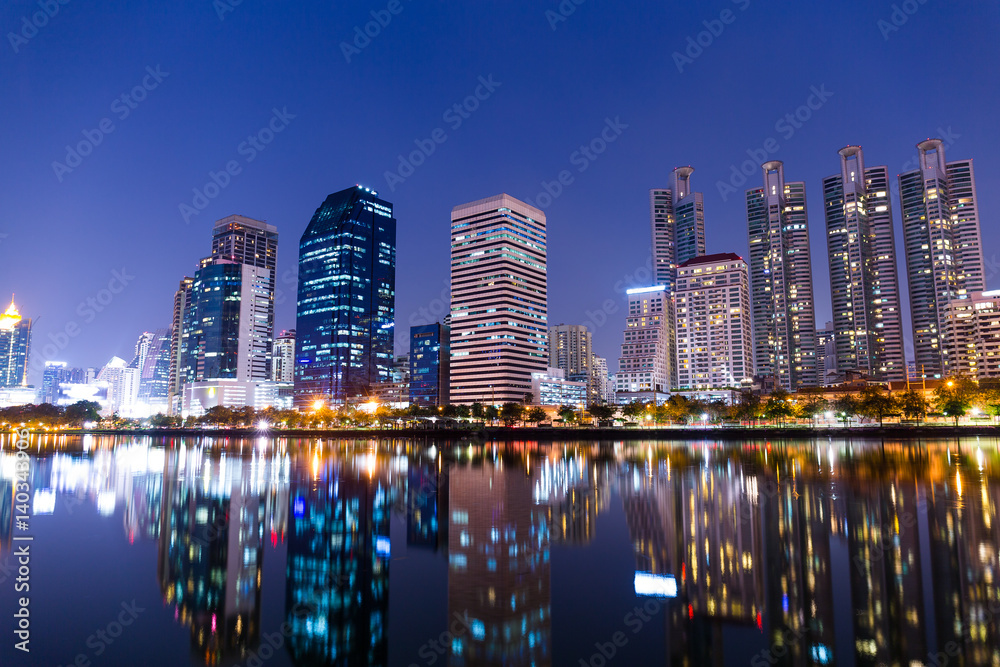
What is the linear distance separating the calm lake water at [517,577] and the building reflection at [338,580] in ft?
0.27

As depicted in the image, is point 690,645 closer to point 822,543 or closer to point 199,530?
point 822,543

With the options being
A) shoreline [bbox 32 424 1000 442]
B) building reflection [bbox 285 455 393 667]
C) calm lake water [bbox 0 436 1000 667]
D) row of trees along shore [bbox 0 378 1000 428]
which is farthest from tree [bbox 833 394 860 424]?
building reflection [bbox 285 455 393 667]

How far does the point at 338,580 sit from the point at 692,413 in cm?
13820

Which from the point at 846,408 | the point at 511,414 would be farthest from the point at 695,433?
the point at 511,414

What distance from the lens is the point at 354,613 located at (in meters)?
15.0

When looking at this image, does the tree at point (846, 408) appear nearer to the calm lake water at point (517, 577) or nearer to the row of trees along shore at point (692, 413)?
the row of trees along shore at point (692, 413)

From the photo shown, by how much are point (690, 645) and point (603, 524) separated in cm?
1364

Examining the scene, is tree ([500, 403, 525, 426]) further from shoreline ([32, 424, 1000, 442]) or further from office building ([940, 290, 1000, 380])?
office building ([940, 290, 1000, 380])

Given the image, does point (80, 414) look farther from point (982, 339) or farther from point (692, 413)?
point (982, 339)

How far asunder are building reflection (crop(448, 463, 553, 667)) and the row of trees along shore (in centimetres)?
10264

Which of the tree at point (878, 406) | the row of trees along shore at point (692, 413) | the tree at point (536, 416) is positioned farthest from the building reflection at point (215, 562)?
the tree at point (536, 416)

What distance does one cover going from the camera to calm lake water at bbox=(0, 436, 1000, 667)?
41.4 ft

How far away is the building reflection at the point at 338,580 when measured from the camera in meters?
13.0

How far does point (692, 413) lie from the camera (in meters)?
145
